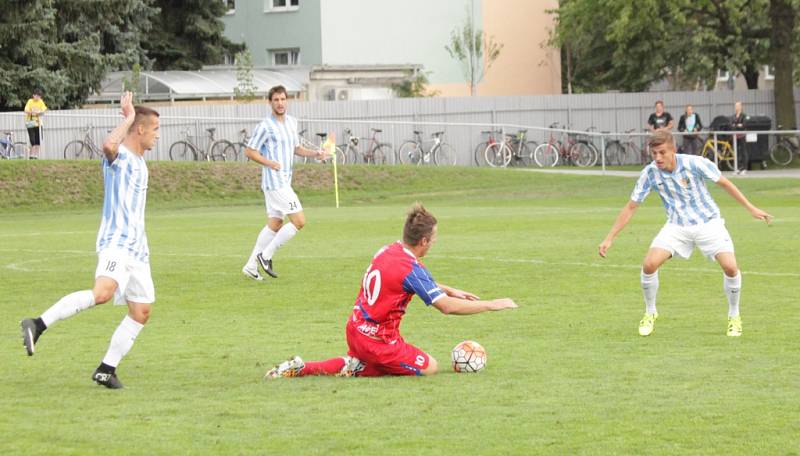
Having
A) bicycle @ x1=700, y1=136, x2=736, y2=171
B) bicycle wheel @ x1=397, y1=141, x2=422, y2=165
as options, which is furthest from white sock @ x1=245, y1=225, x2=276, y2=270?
bicycle wheel @ x1=397, y1=141, x2=422, y2=165

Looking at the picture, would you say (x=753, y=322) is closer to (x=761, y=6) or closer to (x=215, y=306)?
(x=215, y=306)

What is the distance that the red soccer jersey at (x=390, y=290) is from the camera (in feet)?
32.9

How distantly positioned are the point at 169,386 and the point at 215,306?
5.24 m

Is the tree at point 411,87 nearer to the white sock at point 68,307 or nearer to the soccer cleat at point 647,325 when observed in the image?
the soccer cleat at point 647,325

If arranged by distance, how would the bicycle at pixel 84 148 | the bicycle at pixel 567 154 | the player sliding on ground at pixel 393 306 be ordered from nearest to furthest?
the player sliding on ground at pixel 393 306
the bicycle at pixel 84 148
the bicycle at pixel 567 154

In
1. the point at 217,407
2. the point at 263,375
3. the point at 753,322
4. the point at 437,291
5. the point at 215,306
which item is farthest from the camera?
the point at 215,306

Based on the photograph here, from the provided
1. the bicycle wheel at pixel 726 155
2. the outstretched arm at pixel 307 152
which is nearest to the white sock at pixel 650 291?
the outstretched arm at pixel 307 152

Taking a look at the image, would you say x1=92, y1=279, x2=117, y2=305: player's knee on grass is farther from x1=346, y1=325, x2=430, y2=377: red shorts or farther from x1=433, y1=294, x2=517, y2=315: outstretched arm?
x1=433, y1=294, x2=517, y2=315: outstretched arm

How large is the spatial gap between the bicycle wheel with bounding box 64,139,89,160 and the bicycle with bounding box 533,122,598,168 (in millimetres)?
14792

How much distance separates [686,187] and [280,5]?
5448cm

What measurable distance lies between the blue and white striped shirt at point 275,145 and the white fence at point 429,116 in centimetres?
2558

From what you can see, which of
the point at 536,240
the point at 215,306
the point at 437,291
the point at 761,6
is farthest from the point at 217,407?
the point at 761,6

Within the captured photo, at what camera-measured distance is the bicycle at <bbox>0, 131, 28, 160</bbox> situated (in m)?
41.2

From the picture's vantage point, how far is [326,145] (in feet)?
89.8
